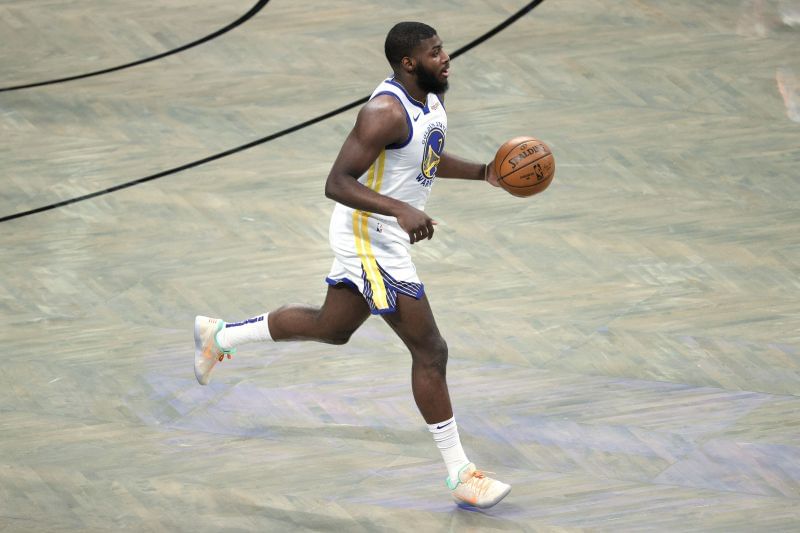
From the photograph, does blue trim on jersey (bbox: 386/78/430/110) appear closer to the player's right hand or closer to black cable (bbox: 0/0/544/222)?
the player's right hand

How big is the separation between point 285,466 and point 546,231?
261 cm

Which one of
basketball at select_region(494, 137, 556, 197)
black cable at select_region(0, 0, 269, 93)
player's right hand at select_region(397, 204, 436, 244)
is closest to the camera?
player's right hand at select_region(397, 204, 436, 244)

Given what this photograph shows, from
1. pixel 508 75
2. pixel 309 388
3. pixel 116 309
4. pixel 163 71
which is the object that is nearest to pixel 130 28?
pixel 163 71

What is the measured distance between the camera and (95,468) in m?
5.94

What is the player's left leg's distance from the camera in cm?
545

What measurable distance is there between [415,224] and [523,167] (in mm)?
850

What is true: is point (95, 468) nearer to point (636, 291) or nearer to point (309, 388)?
point (309, 388)

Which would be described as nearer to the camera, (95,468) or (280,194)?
(95,468)

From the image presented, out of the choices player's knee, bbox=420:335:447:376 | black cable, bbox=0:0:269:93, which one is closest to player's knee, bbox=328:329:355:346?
player's knee, bbox=420:335:447:376

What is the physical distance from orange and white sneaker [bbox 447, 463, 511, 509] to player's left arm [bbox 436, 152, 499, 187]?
1.24m

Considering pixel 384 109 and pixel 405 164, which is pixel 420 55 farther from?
pixel 405 164

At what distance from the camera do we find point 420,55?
5.45 m

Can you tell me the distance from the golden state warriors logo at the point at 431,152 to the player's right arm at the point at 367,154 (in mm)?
161

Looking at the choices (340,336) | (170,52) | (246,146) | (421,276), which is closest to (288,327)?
(340,336)
